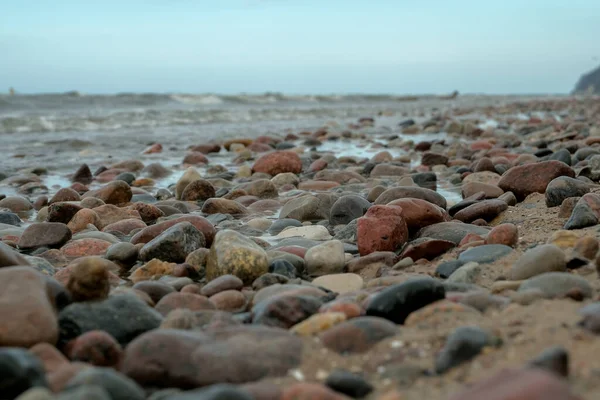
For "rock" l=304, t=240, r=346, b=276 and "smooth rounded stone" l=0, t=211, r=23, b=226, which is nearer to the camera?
"rock" l=304, t=240, r=346, b=276

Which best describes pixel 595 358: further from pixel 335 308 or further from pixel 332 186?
pixel 332 186

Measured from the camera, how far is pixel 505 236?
2.82 meters

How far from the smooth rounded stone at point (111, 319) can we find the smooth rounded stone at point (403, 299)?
0.73 meters

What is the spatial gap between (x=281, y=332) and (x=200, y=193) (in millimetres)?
3403

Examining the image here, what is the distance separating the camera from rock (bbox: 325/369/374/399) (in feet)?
4.70

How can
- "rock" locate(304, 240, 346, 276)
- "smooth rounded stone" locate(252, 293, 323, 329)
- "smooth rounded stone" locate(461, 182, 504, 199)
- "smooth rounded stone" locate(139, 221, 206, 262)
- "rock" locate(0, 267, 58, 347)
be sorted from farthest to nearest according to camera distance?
"smooth rounded stone" locate(461, 182, 504, 199) → "smooth rounded stone" locate(139, 221, 206, 262) → "rock" locate(304, 240, 346, 276) → "smooth rounded stone" locate(252, 293, 323, 329) → "rock" locate(0, 267, 58, 347)

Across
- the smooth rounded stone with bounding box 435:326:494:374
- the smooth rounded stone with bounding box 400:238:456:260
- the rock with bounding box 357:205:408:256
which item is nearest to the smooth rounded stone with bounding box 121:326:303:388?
the smooth rounded stone with bounding box 435:326:494:374

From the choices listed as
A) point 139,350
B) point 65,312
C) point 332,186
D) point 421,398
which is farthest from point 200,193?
point 421,398

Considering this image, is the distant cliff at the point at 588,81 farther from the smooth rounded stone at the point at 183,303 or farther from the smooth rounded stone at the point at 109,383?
the smooth rounded stone at the point at 109,383

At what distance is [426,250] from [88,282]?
1.63 meters

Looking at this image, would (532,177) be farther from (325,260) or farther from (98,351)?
(98,351)

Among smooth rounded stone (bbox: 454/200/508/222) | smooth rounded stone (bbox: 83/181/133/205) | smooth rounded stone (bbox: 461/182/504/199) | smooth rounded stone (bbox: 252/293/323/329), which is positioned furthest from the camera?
smooth rounded stone (bbox: 83/181/133/205)

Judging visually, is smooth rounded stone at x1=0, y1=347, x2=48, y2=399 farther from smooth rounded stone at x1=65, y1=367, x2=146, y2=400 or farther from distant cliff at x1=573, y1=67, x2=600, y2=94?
distant cliff at x1=573, y1=67, x2=600, y2=94

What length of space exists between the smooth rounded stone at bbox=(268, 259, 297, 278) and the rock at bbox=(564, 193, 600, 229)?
138cm
